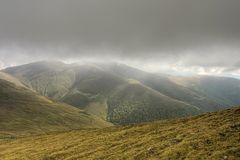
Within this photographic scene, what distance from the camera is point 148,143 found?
4153cm

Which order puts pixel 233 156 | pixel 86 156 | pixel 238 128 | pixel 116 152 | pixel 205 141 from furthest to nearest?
pixel 86 156
pixel 116 152
pixel 238 128
pixel 205 141
pixel 233 156

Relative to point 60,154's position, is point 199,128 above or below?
above

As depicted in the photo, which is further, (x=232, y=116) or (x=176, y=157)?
(x=232, y=116)

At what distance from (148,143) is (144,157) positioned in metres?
7.24

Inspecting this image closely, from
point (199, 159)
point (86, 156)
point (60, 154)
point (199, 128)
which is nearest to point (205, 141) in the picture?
point (199, 159)

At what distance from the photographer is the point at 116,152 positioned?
40.7 m

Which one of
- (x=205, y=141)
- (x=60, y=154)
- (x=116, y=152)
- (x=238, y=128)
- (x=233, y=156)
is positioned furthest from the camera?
(x=60, y=154)

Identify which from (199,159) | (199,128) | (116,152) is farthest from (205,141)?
(116,152)

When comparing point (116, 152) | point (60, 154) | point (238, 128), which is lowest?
point (60, 154)

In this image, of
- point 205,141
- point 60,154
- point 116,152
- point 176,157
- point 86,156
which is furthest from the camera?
point 60,154

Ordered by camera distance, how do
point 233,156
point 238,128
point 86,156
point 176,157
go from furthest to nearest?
point 86,156 → point 238,128 → point 176,157 → point 233,156

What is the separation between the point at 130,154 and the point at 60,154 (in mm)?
16969

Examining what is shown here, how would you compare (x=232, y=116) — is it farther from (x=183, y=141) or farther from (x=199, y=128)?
(x=183, y=141)

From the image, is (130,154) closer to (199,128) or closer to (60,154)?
(199,128)
